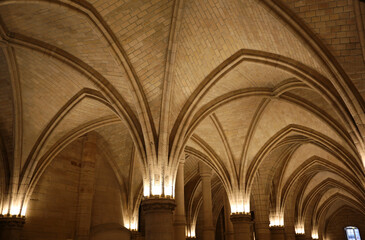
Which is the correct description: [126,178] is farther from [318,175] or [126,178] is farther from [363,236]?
[363,236]

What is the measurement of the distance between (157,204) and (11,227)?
648cm

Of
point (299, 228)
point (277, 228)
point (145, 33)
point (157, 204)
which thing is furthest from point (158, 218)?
point (299, 228)

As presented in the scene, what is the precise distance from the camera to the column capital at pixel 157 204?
10.3 meters

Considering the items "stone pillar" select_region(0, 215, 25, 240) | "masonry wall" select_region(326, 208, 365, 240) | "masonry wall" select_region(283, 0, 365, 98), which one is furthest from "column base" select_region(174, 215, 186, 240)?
"masonry wall" select_region(326, 208, 365, 240)

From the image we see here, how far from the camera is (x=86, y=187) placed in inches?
612

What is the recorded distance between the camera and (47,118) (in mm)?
14047

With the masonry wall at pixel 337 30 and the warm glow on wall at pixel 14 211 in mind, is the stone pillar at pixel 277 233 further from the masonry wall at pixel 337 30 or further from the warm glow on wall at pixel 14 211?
the masonry wall at pixel 337 30

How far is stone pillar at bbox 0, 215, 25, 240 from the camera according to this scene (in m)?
13.2

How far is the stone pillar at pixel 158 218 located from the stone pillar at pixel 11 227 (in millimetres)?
5929

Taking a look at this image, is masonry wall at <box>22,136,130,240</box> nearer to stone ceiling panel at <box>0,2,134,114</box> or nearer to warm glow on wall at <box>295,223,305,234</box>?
stone ceiling panel at <box>0,2,134,114</box>

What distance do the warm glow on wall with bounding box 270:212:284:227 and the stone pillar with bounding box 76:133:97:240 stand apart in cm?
1059

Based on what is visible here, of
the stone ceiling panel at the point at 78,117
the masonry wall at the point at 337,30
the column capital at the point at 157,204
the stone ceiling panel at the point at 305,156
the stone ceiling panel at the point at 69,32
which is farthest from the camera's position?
the stone ceiling panel at the point at 305,156

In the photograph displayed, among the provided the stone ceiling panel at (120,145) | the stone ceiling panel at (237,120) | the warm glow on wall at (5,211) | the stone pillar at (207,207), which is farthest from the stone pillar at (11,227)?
the stone ceiling panel at (237,120)

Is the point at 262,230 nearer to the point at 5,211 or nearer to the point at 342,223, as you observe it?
the point at 5,211
